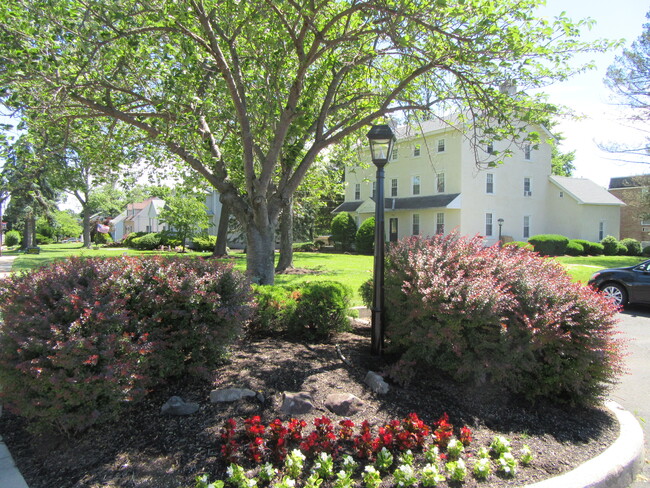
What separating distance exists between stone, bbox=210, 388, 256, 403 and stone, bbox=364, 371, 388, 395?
1175 millimetres

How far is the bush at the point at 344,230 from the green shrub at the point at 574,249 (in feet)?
46.5

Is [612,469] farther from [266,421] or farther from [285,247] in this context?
[285,247]

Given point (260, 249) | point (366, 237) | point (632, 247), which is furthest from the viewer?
point (632, 247)

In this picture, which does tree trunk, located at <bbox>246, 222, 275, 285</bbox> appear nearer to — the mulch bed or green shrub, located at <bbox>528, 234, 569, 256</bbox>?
the mulch bed

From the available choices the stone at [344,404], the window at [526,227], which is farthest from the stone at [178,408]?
the window at [526,227]

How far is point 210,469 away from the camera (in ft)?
9.55

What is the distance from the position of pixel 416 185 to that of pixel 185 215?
16.2m

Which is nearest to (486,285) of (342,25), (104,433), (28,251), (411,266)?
(411,266)

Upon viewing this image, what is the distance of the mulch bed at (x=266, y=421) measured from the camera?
2953 millimetres

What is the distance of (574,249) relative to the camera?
2755cm

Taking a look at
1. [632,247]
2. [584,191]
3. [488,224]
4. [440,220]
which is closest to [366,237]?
[440,220]

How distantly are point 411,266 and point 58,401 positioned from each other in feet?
11.4

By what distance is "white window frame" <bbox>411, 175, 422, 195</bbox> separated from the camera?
30625 millimetres

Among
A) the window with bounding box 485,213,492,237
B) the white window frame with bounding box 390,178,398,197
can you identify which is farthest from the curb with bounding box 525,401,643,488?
the white window frame with bounding box 390,178,398,197
